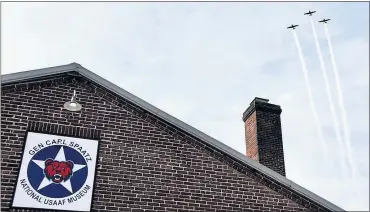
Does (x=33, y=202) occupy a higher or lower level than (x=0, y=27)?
lower

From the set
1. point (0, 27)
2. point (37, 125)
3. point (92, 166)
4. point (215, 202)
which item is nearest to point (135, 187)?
point (92, 166)

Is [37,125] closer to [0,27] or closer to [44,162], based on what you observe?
[44,162]

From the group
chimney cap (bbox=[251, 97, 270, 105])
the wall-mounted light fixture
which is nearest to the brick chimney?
chimney cap (bbox=[251, 97, 270, 105])

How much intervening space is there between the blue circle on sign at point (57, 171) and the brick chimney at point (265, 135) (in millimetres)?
7028

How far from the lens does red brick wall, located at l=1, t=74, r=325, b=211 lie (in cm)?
851

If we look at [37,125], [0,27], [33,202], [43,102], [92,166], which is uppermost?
[0,27]

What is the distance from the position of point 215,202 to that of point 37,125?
4389 millimetres

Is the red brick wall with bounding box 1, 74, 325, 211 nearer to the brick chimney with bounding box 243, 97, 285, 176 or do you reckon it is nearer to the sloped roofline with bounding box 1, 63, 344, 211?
the sloped roofline with bounding box 1, 63, 344, 211

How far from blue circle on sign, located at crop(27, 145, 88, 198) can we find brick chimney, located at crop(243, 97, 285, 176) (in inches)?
277

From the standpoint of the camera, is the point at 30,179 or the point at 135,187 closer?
the point at 30,179

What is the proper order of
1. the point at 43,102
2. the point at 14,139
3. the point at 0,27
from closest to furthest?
1. the point at 0,27
2. the point at 14,139
3. the point at 43,102

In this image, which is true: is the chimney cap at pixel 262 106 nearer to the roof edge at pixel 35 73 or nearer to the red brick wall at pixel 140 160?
the red brick wall at pixel 140 160

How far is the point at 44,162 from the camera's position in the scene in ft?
27.2

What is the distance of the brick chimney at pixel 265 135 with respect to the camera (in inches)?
535
